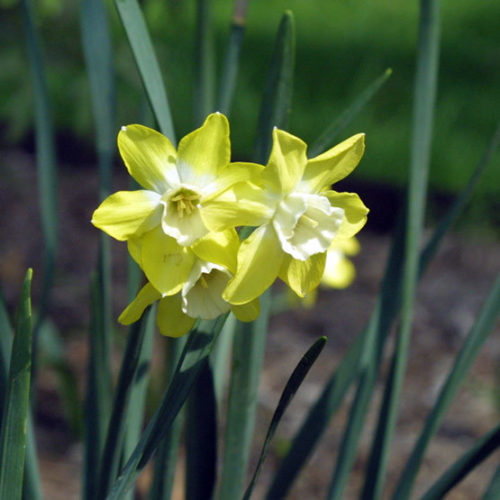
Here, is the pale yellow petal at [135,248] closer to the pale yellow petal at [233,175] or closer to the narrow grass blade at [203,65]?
the pale yellow petal at [233,175]

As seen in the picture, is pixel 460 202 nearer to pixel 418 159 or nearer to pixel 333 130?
pixel 418 159

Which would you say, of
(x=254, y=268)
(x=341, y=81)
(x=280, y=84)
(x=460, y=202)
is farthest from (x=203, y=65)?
(x=341, y=81)

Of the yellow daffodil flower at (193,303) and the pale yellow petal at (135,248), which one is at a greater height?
the pale yellow petal at (135,248)

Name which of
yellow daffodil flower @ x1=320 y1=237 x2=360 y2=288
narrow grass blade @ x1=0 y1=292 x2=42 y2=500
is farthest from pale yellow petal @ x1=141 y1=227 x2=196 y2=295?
yellow daffodil flower @ x1=320 y1=237 x2=360 y2=288

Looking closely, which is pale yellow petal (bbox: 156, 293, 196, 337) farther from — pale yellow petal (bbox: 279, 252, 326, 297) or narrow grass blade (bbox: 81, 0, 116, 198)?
narrow grass blade (bbox: 81, 0, 116, 198)

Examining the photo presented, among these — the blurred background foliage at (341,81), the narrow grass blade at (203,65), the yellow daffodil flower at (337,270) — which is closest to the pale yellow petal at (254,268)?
the narrow grass blade at (203,65)

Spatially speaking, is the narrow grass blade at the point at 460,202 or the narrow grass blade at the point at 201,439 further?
the narrow grass blade at the point at 460,202
